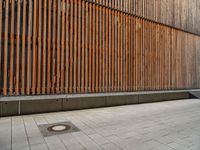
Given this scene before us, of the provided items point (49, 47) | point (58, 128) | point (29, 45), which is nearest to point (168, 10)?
point (49, 47)

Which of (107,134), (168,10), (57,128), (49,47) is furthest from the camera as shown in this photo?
(168,10)

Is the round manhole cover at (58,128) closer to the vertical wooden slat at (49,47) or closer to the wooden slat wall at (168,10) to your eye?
the vertical wooden slat at (49,47)

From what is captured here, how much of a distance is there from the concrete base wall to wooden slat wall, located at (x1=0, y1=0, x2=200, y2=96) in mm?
322

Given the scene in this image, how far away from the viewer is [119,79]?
6.32 m

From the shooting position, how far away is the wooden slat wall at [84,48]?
450 cm

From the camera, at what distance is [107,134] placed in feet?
9.96

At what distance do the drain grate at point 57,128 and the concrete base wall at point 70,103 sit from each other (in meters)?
1.21

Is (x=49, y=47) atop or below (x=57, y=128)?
atop

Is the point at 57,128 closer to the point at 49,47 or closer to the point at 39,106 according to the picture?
the point at 39,106

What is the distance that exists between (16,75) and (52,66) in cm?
110

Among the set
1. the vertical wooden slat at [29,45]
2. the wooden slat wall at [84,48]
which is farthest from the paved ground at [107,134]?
the wooden slat wall at [84,48]

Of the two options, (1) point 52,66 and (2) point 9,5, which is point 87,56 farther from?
(2) point 9,5

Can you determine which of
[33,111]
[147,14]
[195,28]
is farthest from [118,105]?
[195,28]

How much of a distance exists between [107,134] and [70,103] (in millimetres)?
2373
